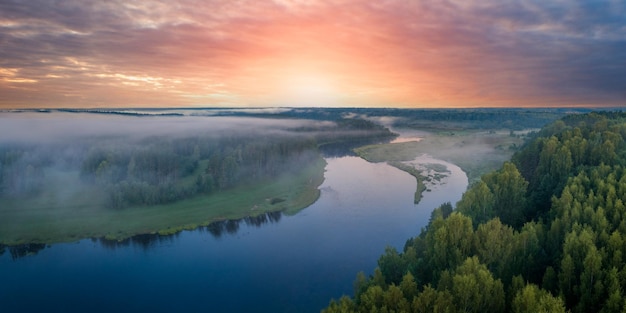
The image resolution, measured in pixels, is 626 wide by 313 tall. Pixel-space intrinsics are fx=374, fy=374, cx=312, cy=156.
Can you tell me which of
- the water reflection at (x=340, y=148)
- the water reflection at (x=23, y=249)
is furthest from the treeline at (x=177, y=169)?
the water reflection at (x=340, y=148)

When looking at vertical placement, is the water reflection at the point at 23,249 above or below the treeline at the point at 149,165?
below

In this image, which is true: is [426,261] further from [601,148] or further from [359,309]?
[601,148]

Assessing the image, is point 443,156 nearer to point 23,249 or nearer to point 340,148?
point 340,148

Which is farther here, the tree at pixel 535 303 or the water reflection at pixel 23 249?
the water reflection at pixel 23 249

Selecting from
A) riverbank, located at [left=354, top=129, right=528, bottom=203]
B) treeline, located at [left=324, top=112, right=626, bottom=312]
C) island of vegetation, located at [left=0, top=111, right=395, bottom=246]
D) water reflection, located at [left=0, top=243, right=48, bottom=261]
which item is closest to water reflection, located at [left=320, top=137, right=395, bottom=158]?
riverbank, located at [left=354, top=129, right=528, bottom=203]

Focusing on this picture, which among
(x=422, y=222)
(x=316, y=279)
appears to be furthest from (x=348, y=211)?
(x=316, y=279)

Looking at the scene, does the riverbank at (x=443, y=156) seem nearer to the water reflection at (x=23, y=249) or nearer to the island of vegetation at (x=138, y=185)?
the island of vegetation at (x=138, y=185)
